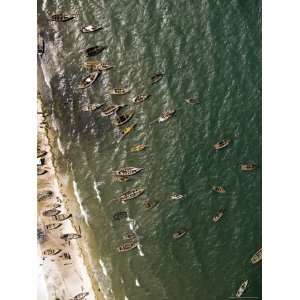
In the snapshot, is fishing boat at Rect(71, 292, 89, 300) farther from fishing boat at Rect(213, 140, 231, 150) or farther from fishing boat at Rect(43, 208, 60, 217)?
fishing boat at Rect(213, 140, 231, 150)

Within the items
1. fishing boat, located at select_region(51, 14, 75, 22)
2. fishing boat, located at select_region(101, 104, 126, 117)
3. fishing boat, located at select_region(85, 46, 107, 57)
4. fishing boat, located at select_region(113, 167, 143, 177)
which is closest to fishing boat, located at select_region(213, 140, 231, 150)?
fishing boat, located at select_region(113, 167, 143, 177)

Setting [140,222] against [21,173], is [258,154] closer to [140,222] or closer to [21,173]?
[140,222]

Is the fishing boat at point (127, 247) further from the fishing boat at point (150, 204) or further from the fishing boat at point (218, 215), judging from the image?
the fishing boat at point (218, 215)

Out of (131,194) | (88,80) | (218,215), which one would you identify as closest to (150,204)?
(131,194)

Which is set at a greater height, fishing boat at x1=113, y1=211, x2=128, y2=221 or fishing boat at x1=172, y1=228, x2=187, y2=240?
fishing boat at x1=113, y1=211, x2=128, y2=221

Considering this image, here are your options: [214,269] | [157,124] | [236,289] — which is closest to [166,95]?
[157,124]

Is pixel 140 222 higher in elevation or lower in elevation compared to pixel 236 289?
higher
